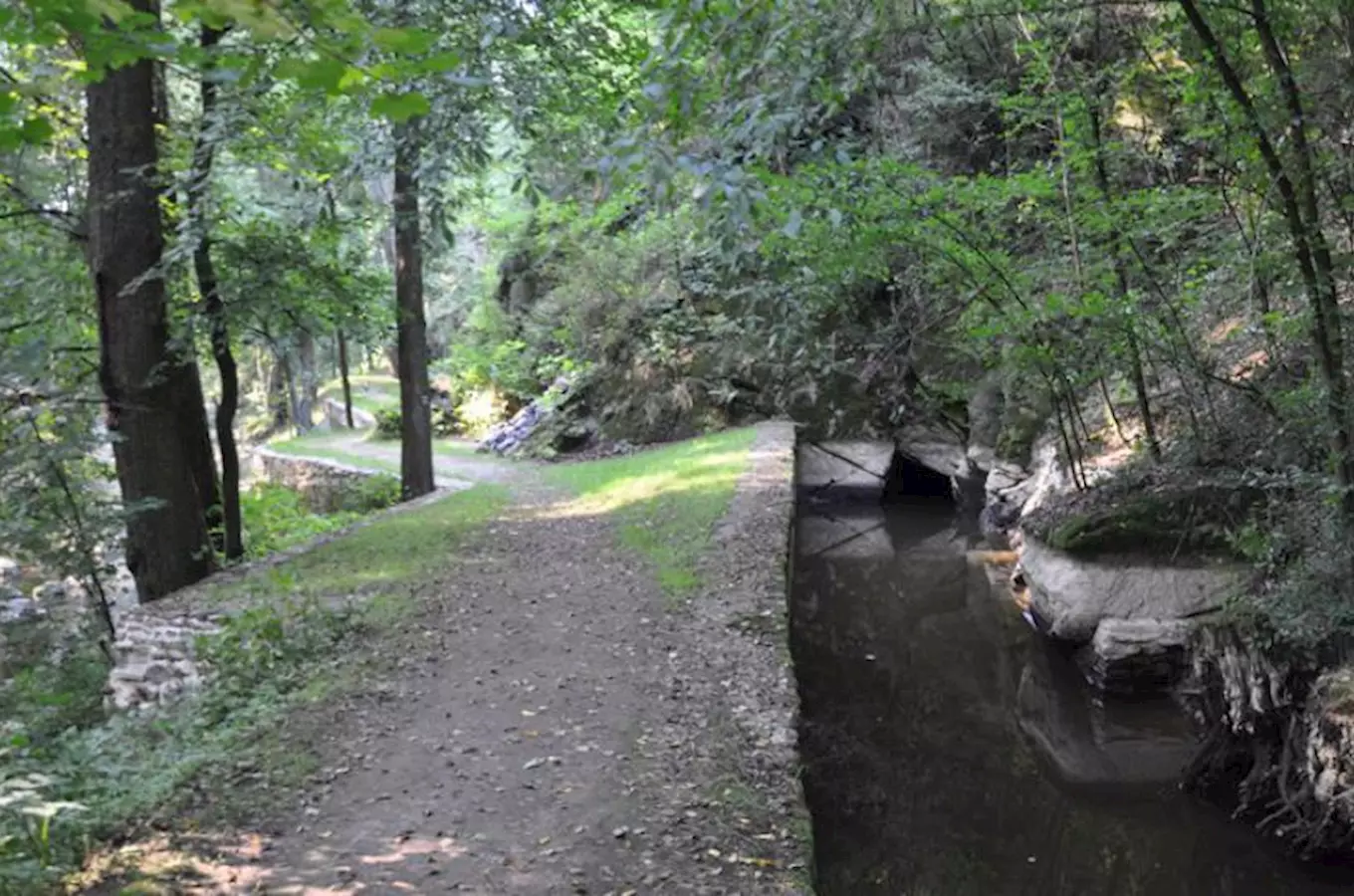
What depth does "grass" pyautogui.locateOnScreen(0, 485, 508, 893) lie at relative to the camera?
4527 mm

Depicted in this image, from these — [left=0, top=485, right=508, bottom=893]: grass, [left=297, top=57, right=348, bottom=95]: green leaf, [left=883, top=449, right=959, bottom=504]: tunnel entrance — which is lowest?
[left=883, top=449, right=959, bottom=504]: tunnel entrance

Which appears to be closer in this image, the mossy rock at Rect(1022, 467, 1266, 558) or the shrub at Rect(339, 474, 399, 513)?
the mossy rock at Rect(1022, 467, 1266, 558)

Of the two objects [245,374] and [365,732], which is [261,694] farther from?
[245,374]

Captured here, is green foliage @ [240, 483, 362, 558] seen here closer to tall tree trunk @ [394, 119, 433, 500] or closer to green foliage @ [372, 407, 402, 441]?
tall tree trunk @ [394, 119, 433, 500]

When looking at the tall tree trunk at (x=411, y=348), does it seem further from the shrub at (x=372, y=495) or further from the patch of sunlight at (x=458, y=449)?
the patch of sunlight at (x=458, y=449)

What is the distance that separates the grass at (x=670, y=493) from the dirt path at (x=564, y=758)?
3.66ft

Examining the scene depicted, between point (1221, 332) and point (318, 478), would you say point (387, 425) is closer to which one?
point (318, 478)

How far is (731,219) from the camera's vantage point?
10.3 feet

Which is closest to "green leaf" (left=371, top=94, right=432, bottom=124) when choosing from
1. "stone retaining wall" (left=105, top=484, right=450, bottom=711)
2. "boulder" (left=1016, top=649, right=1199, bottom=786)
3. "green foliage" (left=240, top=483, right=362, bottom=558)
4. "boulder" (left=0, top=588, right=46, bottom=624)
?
"stone retaining wall" (left=105, top=484, right=450, bottom=711)

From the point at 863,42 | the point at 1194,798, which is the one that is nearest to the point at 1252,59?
the point at 863,42

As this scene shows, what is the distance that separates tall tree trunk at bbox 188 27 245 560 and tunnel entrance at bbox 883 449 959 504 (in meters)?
12.9

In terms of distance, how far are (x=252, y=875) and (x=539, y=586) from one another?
538cm

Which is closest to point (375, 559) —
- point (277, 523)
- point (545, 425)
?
point (277, 523)

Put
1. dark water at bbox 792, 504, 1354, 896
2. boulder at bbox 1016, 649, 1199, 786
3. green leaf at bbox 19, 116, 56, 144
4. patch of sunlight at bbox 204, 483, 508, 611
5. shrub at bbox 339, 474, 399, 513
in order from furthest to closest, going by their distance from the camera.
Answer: shrub at bbox 339, 474, 399, 513 → patch of sunlight at bbox 204, 483, 508, 611 → boulder at bbox 1016, 649, 1199, 786 → dark water at bbox 792, 504, 1354, 896 → green leaf at bbox 19, 116, 56, 144
